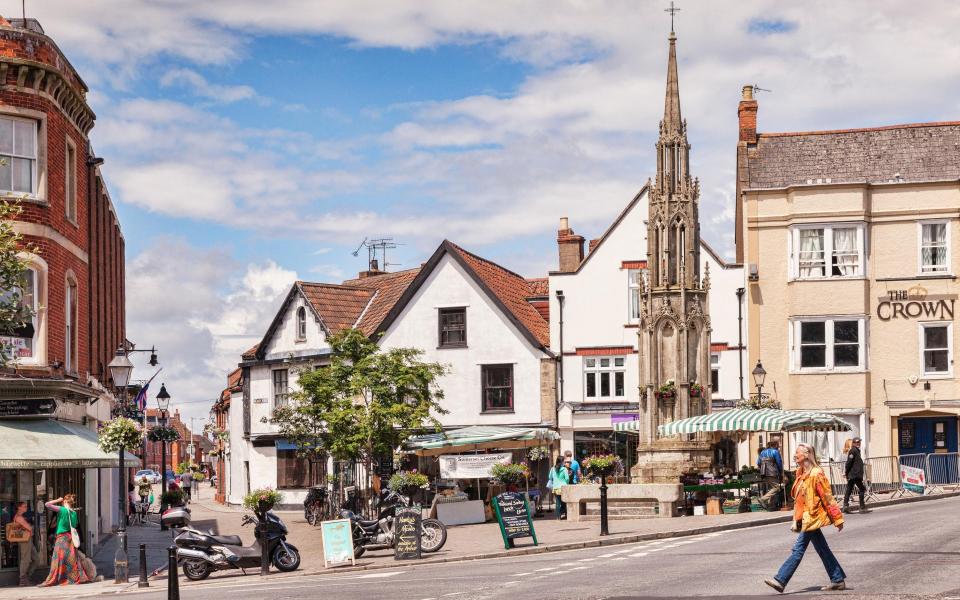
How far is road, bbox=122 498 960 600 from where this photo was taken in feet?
53.0

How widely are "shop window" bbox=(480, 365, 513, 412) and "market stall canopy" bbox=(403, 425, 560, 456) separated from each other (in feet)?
17.7

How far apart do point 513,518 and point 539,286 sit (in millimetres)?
25264

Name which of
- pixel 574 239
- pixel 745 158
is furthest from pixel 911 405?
pixel 574 239

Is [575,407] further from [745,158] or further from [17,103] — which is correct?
[17,103]

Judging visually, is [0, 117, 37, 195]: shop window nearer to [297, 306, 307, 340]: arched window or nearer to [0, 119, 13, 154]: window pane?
[0, 119, 13, 154]: window pane

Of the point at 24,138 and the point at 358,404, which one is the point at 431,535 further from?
the point at 24,138

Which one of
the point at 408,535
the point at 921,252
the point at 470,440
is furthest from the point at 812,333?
the point at 408,535

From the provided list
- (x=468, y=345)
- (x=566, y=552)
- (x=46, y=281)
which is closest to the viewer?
(x=566, y=552)

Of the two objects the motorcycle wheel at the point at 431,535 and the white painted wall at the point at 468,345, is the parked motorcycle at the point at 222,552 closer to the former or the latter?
the motorcycle wheel at the point at 431,535

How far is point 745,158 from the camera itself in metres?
44.1

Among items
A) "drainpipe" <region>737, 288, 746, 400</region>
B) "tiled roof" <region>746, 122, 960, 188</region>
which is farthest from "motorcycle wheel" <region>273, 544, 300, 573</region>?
"tiled roof" <region>746, 122, 960, 188</region>

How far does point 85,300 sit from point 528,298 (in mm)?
19834

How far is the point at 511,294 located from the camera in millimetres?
46719

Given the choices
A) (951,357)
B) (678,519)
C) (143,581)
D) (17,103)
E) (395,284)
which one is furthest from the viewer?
(395,284)
